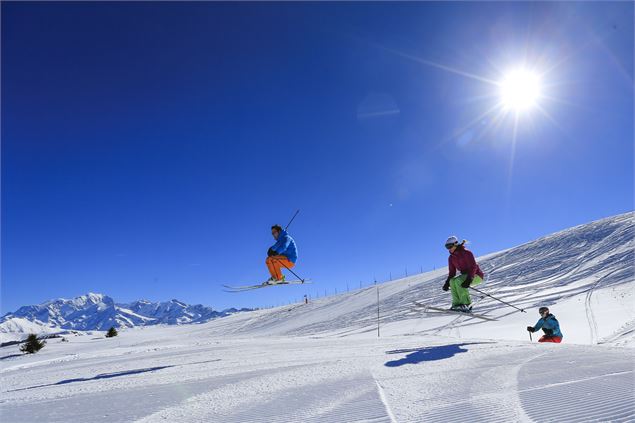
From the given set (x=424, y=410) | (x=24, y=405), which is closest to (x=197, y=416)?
(x=424, y=410)

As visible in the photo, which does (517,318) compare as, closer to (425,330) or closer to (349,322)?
(425,330)

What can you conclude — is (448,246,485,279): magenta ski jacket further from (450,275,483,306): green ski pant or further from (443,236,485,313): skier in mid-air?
(450,275,483,306): green ski pant

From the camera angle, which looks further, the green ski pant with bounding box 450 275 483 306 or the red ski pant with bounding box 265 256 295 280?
the red ski pant with bounding box 265 256 295 280

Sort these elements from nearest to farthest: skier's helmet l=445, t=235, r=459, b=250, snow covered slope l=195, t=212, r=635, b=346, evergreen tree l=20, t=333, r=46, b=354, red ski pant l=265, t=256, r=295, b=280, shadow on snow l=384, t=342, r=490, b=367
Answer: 1. shadow on snow l=384, t=342, r=490, b=367
2. skier's helmet l=445, t=235, r=459, b=250
3. red ski pant l=265, t=256, r=295, b=280
4. snow covered slope l=195, t=212, r=635, b=346
5. evergreen tree l=20, t=333, r=46, b=354

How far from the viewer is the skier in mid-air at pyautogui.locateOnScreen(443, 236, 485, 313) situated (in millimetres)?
9852

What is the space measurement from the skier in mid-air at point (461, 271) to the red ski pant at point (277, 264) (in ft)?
16.4

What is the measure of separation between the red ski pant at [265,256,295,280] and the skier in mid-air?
197 inches

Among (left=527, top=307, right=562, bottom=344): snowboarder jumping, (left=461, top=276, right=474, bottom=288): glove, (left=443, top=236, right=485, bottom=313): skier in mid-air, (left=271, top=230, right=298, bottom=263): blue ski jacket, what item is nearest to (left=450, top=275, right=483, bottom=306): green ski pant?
(left=443, top=236, right=485, bottom=313): skier in mid-air

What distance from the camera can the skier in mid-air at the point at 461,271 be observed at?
985 cm

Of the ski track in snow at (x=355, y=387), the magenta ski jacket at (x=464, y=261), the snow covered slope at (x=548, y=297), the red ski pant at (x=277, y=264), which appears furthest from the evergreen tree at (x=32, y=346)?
the magenta ski jacket at (x=464, y=261)

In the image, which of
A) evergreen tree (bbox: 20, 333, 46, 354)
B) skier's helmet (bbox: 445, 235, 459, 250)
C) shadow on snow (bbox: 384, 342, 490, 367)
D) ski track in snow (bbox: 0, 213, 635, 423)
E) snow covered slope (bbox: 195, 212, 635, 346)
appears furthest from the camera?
evergreen tree (bbox: 20, 333, 46, 354)

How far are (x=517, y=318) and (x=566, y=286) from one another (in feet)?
35.0

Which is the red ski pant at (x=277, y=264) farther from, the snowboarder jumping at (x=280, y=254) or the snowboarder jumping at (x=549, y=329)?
the snowboarder jumping at (x=549, y=329)

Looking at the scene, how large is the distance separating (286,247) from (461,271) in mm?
5323
